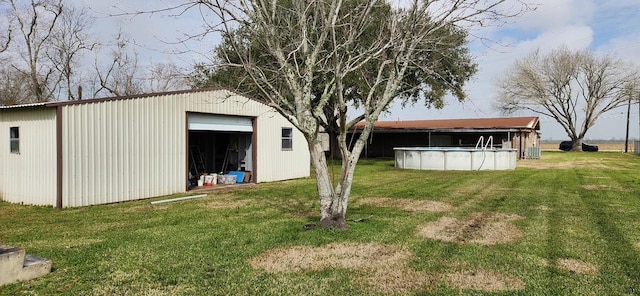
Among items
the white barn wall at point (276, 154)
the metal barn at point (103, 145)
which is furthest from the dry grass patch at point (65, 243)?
the white barn wall at point (276, 154)

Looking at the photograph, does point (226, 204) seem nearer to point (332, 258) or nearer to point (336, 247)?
point (336, 247)

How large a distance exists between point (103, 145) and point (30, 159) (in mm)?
1711

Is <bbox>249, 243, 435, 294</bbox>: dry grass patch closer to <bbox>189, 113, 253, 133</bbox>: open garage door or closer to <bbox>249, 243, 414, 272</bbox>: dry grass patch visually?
<bbox>249, 243, 414, 272</bbox>: dry grass patch

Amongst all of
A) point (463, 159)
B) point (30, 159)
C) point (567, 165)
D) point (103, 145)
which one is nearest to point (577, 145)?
point (567, 165)

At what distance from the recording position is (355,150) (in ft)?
22.9

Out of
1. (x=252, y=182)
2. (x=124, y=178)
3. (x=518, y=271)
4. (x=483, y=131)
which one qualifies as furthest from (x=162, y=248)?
(x=483, y=131)

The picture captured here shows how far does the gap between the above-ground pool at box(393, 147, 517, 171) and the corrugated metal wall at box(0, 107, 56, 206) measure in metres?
16.0

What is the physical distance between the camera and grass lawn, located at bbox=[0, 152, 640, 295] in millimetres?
4457

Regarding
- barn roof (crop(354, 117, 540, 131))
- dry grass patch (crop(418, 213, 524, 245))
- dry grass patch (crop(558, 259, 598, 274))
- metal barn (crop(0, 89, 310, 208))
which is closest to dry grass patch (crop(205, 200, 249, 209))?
metal barn (crop(0, 89, 310, 208))

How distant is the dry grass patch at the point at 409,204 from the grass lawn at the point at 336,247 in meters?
0.04

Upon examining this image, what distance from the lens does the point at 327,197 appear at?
7.06 m

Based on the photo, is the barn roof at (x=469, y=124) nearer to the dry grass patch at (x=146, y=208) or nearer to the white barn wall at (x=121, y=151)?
the white barn wall at (x=121, y=151)

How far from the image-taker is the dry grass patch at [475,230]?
6453mm

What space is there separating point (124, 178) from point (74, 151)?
138 cm
